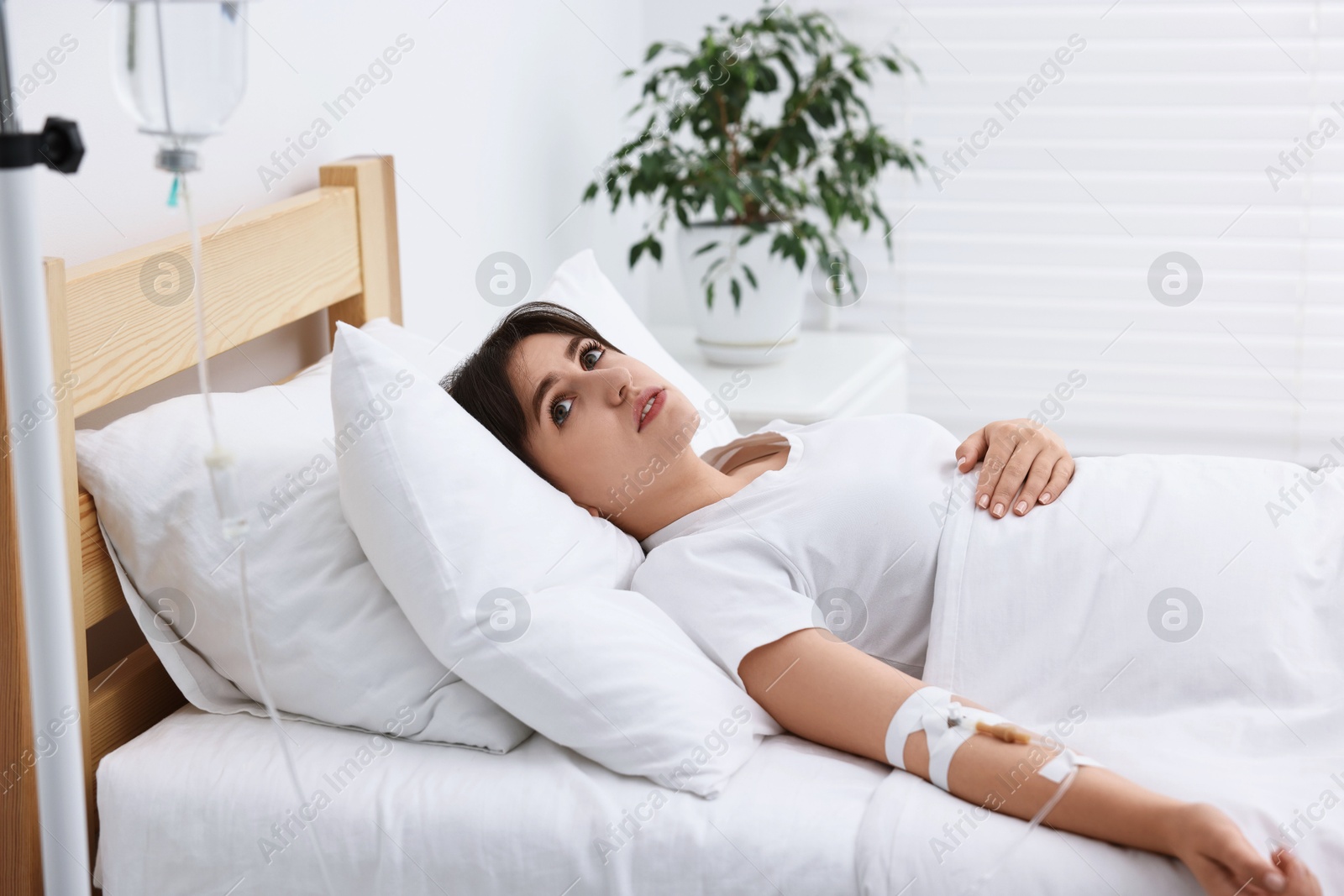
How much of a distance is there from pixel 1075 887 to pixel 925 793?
13 cm

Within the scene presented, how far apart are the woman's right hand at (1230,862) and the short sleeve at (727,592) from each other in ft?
1.14

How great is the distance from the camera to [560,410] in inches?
46.6

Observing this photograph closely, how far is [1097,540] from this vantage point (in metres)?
1.10

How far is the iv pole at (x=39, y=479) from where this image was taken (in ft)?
2.16

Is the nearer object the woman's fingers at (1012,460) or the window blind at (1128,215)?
the woman's fingers at (1012,460)

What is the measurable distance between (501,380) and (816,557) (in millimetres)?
380

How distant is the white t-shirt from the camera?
41.3 inches

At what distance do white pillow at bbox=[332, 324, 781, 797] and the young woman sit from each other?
0.06 meters

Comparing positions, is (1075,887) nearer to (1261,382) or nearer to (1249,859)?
(1249,859)

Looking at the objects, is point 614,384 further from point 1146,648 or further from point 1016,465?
point 1146,648
